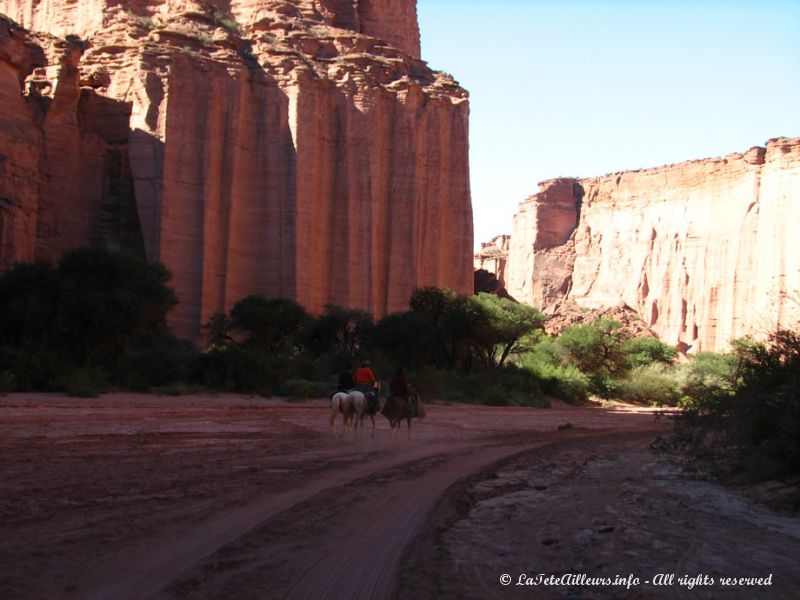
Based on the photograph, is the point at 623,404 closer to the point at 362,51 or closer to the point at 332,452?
the point at 362,51

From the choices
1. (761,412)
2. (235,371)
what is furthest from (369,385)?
(235,371)

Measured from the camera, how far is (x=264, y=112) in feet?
167

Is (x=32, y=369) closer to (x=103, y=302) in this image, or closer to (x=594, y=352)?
(x=103, y=302)

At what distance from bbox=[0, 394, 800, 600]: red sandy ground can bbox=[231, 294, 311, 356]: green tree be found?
26.1m

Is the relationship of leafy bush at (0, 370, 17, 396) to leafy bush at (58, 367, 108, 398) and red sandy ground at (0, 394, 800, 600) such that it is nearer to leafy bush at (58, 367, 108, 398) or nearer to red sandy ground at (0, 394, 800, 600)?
leafy bush at (58, 367, 108, 398)

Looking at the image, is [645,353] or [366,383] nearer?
[366,383]

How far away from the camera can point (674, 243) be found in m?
90.8

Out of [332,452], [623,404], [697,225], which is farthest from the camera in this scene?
[697,225]

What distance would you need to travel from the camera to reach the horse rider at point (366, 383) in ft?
52.4

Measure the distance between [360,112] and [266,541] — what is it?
4912 centimetres

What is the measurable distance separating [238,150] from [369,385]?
35900 mm

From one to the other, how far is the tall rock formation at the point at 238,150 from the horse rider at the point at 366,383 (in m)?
27.7

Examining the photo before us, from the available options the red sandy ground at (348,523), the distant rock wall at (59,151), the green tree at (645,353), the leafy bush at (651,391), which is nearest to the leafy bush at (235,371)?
the distant rock wall at (59,151)

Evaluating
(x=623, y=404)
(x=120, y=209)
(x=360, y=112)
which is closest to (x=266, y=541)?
(x=623, y=404)
